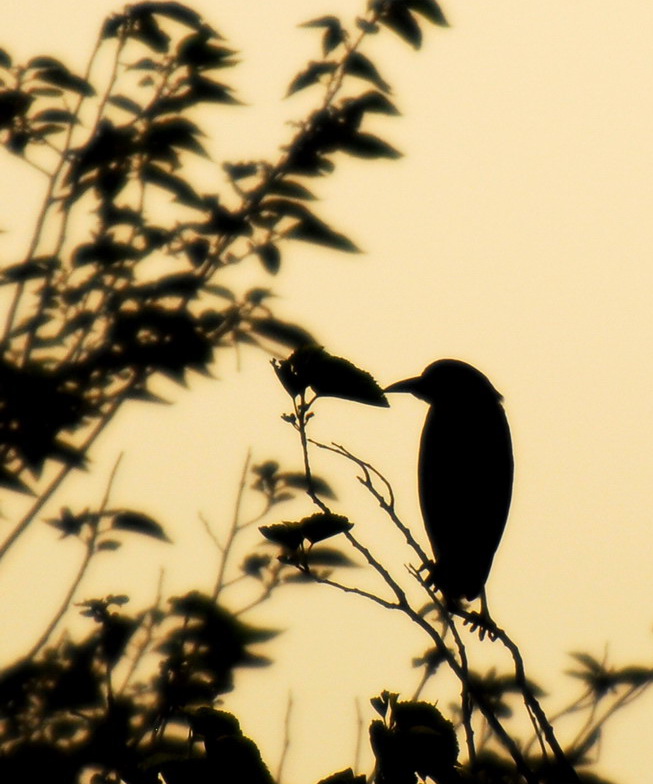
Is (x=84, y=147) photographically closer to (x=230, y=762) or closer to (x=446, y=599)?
(x=446, y=599)

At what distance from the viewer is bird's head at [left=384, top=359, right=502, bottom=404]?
3.42 meters

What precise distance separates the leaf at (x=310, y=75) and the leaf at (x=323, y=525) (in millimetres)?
1815

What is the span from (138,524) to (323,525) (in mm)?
1438

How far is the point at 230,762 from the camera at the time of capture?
1384 mm

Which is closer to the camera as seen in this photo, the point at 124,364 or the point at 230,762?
the point at 230,762

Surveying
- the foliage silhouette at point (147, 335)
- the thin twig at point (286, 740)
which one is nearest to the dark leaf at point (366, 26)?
the foliage silhouette at point (147, 335)

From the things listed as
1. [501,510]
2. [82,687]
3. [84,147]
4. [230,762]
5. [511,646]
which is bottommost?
[82,687]

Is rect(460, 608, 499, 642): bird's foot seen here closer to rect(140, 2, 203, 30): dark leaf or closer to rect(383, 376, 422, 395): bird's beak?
rect(383, 376, 422, 395): bird's beak

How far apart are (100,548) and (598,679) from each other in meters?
1.34

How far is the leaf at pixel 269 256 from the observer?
11.3 ft

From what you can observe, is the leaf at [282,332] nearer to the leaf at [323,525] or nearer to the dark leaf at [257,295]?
the dark leaf at [257,295]

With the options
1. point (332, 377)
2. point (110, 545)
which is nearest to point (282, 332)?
point (110, 545)

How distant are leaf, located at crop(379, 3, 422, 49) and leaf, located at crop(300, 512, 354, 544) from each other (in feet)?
6.09

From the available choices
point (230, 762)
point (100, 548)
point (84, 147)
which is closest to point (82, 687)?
point (100, 548)
